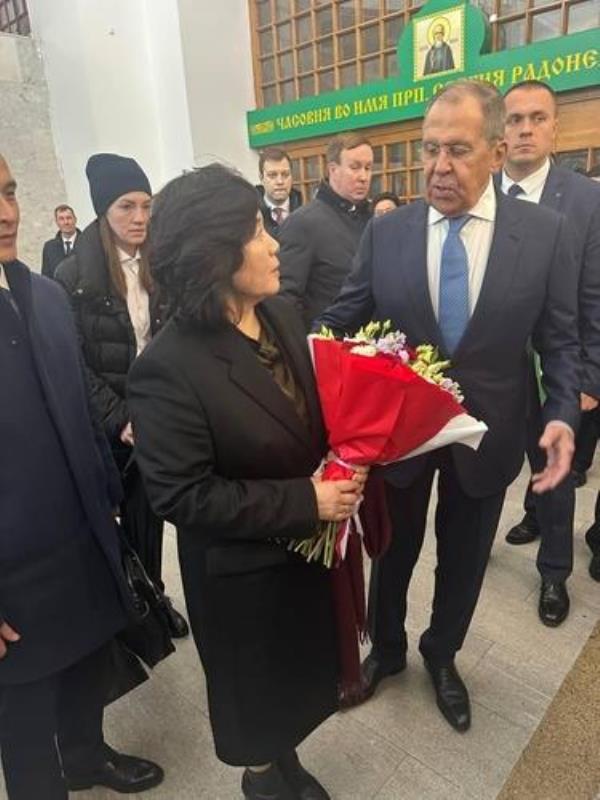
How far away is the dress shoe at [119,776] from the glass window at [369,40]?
23.1 feet

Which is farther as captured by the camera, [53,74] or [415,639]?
[53,74]

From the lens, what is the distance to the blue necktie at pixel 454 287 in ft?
4.83

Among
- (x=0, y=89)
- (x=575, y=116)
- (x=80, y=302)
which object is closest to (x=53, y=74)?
(x=0, y=89)

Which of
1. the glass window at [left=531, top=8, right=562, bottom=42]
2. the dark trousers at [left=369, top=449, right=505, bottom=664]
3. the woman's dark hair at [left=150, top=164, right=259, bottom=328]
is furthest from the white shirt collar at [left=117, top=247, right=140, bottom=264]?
the glass window at [left=531, top=8, right=562, bottom=42]

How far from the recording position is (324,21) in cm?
677

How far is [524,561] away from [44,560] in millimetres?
2100

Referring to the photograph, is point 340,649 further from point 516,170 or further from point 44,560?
point 516,170

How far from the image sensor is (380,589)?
5.93ft

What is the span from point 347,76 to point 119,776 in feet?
23.6

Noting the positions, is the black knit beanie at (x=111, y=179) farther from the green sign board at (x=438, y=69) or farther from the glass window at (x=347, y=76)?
the glass window at (x=347, y=76)

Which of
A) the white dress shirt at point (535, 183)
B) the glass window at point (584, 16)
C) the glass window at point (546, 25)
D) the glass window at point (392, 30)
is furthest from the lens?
the glass window at point (392, 30)

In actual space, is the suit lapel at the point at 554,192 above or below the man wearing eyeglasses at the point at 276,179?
below

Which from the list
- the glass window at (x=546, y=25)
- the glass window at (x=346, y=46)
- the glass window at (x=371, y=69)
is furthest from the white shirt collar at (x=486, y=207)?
the glass window at (x=346, y=46)

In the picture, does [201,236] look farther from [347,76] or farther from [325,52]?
[325,52]
